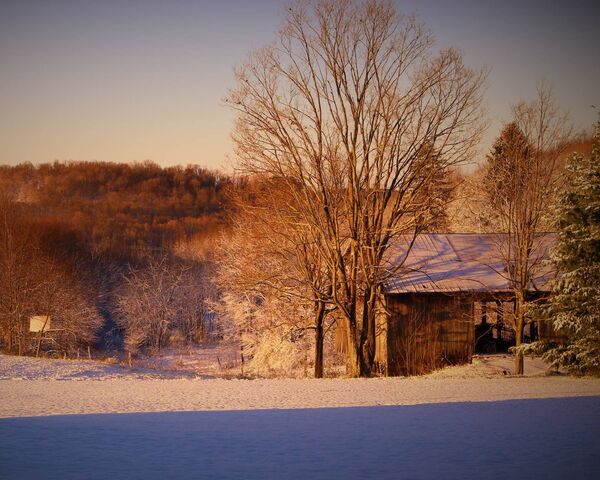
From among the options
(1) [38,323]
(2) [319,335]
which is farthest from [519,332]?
(1) [38,323]

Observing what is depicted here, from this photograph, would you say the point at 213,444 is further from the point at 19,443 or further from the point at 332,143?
the point at 332,143

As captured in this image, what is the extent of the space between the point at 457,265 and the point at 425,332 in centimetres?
338

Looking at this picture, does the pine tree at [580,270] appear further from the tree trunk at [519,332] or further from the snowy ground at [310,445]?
the snowy ground at [310,445]

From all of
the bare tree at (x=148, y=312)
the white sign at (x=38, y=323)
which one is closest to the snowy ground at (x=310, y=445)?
the white sign at (x=38, y=323)

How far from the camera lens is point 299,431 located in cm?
1005

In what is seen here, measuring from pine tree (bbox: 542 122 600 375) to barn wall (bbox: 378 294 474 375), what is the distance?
5.95 meters

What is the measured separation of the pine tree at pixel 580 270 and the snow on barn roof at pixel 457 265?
11.6ft

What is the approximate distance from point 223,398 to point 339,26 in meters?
13.1

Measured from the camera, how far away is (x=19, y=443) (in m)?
8.69

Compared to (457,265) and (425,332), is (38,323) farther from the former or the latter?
(457,265)

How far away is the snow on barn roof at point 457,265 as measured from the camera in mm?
22839

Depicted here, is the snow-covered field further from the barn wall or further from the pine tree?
the barn wall

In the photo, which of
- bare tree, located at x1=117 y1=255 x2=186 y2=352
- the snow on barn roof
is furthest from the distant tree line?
the snow on barn roof

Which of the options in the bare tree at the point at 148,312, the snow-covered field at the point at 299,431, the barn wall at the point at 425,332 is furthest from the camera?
the bare tree at the point at 148,312
